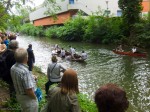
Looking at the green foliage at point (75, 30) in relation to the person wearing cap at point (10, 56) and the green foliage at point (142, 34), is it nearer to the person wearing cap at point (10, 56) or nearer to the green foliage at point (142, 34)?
the green foliage at point (142, 34)

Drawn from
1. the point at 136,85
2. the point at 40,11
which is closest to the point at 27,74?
the point at 136,85

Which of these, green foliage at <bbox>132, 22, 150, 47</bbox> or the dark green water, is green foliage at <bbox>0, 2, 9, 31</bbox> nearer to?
the dark green water

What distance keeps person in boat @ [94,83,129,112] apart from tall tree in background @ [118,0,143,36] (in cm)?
3441

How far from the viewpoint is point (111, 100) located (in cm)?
283

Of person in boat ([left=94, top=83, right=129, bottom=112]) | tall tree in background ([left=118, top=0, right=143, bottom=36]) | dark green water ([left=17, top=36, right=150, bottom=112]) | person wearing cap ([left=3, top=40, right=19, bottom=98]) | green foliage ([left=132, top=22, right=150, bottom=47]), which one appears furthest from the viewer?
tall tree in background ([left=118, top=0, right=143, bottom=36])

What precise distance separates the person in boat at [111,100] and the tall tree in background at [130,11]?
Result: 113 feet

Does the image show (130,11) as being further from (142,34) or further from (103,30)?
(103,30)

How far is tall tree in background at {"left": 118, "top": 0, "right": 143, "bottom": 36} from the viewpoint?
118ft

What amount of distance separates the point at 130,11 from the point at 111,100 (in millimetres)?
A: 34792

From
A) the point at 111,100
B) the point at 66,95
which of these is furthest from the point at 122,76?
the point at 111,100

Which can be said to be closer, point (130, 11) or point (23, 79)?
point (23, 79)

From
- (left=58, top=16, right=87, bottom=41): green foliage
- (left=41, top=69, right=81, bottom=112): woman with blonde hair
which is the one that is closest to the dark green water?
(left=41, top=69, right=81, bottom=112): woman with blonde hair

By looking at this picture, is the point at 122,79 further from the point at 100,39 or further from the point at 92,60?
the point at 100,39

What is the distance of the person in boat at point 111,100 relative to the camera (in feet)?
9.27
